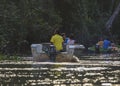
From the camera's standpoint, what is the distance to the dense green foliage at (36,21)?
32641 mm

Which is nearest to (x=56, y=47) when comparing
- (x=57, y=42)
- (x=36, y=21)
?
(x=57, y=42)

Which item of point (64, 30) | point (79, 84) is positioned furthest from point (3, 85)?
point (64, 30)

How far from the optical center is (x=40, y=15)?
3638 cm

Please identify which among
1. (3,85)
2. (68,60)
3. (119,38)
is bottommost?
(119,38)

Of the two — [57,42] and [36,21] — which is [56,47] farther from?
[36,21]

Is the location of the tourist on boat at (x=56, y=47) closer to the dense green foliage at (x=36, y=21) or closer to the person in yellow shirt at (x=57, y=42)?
the person in yellow shirt at (x=57, y=42)

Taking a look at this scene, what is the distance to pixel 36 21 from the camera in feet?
114

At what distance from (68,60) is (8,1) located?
1372 cm

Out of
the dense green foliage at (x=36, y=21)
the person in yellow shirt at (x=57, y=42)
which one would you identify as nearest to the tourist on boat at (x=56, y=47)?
the person in yellow shirt at (x=57, y=42)

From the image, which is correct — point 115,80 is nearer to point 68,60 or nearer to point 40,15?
point 68,60

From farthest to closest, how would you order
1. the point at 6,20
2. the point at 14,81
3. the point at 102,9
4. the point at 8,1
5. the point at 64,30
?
the point at 102,9 → the point at 64,30 → the point at 8,1 → the point at 6,20 → the point at 14,81

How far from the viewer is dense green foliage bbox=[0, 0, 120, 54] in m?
32.6

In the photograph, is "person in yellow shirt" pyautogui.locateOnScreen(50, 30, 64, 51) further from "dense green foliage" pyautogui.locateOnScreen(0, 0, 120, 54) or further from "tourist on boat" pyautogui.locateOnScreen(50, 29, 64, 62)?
"dense green foliage" pyautogui.locateOnScreen(0, 0, 120, 54)

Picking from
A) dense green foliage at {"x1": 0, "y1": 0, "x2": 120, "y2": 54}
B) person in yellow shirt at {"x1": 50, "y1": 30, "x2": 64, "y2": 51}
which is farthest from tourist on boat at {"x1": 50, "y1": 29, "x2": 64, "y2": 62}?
dense green foliage at {"x1": 0, "y1": 0, "x2": 120, "y2": 54}
